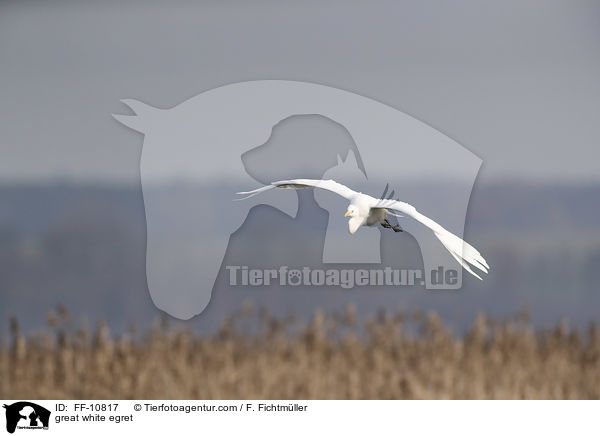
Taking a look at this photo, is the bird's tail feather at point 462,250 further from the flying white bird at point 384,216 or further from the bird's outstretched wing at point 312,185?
the bird's outstretched wing at point 312,185

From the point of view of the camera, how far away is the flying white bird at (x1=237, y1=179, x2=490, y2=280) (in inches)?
119

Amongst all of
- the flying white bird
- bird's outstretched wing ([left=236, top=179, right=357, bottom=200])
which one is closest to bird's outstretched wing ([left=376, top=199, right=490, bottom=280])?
the flying white bird

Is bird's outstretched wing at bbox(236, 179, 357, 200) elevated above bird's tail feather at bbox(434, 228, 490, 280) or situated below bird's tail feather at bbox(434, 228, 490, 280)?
above

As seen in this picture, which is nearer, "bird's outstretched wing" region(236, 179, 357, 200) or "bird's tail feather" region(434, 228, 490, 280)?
"bird's tail feather" region(434, 228, 490, 280)

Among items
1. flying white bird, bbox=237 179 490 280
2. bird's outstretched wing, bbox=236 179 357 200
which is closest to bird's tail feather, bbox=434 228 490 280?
flying white bird, bbox=237 179 490 280

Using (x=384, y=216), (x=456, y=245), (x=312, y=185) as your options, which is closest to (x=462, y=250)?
(x=456, y=245)

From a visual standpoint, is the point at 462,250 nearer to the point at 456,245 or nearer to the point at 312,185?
the point at 456,245

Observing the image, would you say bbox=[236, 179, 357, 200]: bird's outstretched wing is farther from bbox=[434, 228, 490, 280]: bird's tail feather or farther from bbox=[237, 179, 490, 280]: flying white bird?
bbox=[434, 228, 490, 280]: bird's tail feather

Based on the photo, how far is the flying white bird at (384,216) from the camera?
3.02 m

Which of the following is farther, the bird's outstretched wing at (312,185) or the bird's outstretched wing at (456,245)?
the bird's outstretched wing at (312,185)

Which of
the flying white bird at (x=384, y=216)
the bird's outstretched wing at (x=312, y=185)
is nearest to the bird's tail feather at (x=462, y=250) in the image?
the flying white bird at (x=384, y=216)

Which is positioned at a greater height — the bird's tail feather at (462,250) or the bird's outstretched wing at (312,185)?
the bird's outstretched wing at (312,185)
